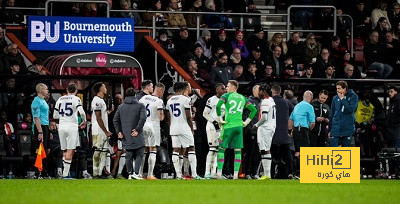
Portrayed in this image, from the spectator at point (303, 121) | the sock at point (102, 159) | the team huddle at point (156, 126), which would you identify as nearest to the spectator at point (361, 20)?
the spectator at point (303, 121)

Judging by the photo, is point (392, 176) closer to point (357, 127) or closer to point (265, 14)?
point (357, 127)

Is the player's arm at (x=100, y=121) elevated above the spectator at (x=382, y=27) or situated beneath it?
situated beneath

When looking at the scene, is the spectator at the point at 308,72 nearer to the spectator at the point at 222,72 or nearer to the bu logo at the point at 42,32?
the spectator at the point at 222,72

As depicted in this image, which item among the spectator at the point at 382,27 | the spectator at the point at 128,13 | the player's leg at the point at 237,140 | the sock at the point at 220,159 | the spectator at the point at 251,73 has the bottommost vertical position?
the sock at the point at 220,159

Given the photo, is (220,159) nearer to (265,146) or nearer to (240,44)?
(265,146)

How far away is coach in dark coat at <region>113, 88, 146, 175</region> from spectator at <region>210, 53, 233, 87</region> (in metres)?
5.03

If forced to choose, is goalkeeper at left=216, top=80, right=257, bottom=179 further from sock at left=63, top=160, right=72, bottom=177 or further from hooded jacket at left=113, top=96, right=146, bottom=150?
sock at left=63, top=160, right=72, bottom=177

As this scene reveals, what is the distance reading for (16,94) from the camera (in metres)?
26.5

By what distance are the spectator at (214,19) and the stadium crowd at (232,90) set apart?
29 mm

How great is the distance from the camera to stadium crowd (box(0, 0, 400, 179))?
2500 centimetres

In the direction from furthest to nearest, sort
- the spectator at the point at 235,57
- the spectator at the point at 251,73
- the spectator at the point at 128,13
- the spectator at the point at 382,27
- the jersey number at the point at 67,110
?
the spectator at the point at 382,27
the spectator at the point at 128,13
the spectator at the point at 235,57
the spectator at the point at 251,73
the jersey number at the point at 67,110

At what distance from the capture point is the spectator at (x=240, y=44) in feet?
102

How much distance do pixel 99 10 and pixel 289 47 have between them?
5443mm

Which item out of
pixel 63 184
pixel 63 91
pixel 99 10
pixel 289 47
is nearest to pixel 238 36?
pixel 289 47
